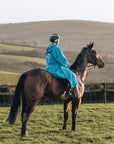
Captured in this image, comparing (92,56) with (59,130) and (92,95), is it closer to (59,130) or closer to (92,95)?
(59,130)

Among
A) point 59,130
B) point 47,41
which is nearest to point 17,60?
point 47,41

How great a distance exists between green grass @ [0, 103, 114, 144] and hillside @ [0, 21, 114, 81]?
21923 millimetres

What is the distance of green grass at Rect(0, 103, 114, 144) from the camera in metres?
7.80

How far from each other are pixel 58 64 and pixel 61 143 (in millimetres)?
2380

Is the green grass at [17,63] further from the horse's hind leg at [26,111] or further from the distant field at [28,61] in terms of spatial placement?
the horse's hind leg at [26,111]

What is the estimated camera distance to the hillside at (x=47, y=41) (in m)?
36.1

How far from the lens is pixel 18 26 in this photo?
8375cm

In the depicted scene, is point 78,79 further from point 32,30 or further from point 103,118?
point 32,30

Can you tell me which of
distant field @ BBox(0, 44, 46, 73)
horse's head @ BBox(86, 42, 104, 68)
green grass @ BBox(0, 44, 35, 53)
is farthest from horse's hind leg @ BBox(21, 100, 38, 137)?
green grass @ BBox(0, 44, 35, 53)

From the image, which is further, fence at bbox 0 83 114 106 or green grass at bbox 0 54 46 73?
green grass at bbox 0 54 46 73

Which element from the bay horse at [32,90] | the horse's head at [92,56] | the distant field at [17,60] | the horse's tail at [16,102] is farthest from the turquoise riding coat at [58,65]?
the distant field at [17,60]

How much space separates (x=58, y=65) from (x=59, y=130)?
230cm

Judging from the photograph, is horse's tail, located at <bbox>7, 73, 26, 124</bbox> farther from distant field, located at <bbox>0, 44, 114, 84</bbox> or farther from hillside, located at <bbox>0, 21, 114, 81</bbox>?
hillside, located at <bbox>0, 21, 114, 81</bbox>

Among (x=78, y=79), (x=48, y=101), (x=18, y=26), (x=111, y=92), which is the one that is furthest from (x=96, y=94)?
(x=18, y=26)
